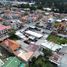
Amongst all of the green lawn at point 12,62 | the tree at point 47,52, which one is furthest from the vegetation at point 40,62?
the green lawn at point 12,62

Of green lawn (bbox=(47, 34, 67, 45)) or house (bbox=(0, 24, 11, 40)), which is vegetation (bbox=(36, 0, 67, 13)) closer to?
green lawn (bbox=(47, 34, 67, 45))

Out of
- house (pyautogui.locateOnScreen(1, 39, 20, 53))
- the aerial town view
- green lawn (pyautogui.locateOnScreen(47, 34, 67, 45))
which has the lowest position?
green lawn (pyautogui.locateOnScreen(47, 34, 67, 45))

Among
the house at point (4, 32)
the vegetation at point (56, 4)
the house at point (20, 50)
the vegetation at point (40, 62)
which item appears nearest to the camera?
the vegetation at point (40, 62)

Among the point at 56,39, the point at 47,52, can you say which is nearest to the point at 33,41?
the point at 56,39

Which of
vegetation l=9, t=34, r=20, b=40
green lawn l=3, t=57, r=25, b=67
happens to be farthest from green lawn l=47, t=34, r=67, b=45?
green lawn l=3, t=57, r=25, b=67

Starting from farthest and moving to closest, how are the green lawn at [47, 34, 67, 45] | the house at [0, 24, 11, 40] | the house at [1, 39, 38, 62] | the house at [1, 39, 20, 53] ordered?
1. the green lawn at [47, 34, 67, 45]
2. the house at [0, 24, 11, 40]
3. the house at [1, 39, 20, 53]
4. the house at [1, 39, 38, 62]

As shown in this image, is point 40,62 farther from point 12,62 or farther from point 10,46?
point 10,46

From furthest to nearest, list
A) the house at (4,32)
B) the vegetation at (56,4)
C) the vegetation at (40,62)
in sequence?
→ the vegetation at (56,4) < the house at (4,32) < the vegetation at (40,62)

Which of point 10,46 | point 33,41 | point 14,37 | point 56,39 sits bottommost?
point 56,39

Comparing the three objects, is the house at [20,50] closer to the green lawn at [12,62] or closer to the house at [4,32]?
the green lawn at [12,62]
